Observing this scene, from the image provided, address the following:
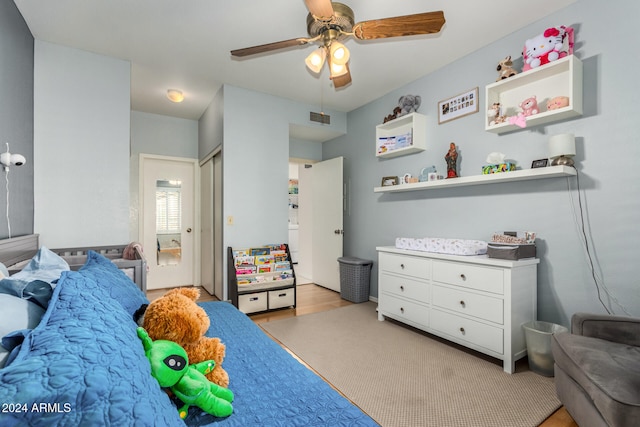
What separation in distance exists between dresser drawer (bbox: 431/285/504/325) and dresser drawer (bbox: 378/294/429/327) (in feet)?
0.61

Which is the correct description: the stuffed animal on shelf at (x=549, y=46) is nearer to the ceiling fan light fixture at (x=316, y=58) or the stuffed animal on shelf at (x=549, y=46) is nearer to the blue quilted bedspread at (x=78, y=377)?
the ceiling fan light fixture at (x=316, y=58)

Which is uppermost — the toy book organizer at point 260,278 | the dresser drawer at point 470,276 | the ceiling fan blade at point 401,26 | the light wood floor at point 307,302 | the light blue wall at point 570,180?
the ceiling fan blade at point 401,26

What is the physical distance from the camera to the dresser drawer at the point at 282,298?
3.48 metres

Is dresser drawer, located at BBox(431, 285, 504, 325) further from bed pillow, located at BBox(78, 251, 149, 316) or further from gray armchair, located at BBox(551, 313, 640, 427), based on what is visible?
bed pillow, located at BBox(78, 251, 149, 316)

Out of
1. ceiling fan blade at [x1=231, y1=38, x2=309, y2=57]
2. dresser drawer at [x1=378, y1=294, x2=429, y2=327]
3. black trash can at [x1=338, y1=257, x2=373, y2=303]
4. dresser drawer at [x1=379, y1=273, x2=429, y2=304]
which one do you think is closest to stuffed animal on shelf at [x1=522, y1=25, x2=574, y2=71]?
ceiling fan blade at [x1=231, y1=38, x2=309, y2=57]

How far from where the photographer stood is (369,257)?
4.07 m

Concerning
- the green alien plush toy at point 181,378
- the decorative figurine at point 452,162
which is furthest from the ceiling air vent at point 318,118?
the green alien plush toy at point 181,378

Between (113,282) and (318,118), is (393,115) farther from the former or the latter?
(113,282)

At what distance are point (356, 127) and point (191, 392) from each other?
3.95 m

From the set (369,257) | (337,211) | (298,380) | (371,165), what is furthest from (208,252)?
(298,380)

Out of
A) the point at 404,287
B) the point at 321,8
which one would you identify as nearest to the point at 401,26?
the point at 321,8

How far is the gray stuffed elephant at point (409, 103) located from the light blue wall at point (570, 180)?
7 cm

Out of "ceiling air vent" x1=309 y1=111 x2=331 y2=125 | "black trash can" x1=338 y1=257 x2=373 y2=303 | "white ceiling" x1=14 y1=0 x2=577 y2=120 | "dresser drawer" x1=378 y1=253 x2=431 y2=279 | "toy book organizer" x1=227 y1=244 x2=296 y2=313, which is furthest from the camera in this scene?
"ceiling air vent" x1=309 y1=111 x2=331 y2=125

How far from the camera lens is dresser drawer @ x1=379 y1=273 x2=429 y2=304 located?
2768 mm
